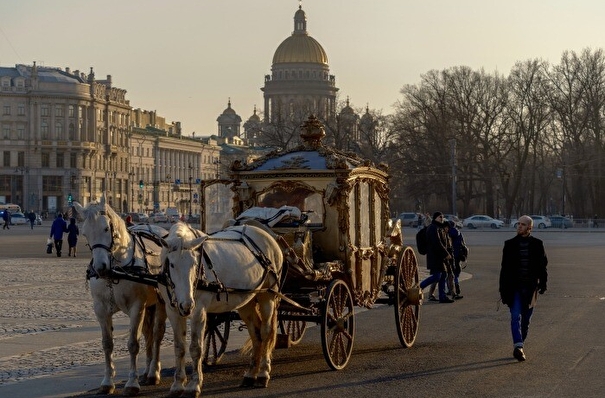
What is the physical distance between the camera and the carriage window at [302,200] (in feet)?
50.9

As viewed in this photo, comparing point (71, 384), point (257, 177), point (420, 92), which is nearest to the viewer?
point (71, 384)

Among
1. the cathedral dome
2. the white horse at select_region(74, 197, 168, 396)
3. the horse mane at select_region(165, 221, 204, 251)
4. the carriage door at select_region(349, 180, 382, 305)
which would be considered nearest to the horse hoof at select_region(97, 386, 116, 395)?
the white horse at select_region(74, 197, 168, 396)

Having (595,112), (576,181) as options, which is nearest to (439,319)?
(595,112)

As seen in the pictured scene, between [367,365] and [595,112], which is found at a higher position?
[595,112]

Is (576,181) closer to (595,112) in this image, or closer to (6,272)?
(595,112)

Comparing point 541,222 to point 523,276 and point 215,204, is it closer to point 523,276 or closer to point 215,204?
point 215,204

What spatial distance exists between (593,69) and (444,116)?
1118 centimetres

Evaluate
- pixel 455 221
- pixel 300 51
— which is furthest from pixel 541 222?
pixel 300 51

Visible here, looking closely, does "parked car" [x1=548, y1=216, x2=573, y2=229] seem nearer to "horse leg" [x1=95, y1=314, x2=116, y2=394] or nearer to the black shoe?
the black shoe

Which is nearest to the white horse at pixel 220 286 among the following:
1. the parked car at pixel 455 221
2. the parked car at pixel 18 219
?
the parked car at pixel 455 221

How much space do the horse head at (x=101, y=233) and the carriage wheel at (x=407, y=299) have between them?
479cm

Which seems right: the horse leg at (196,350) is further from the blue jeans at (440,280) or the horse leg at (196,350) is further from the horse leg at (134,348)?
the blue jeans at (440,280)

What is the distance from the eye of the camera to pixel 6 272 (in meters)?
34.0

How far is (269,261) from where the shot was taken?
13453 millimetres
